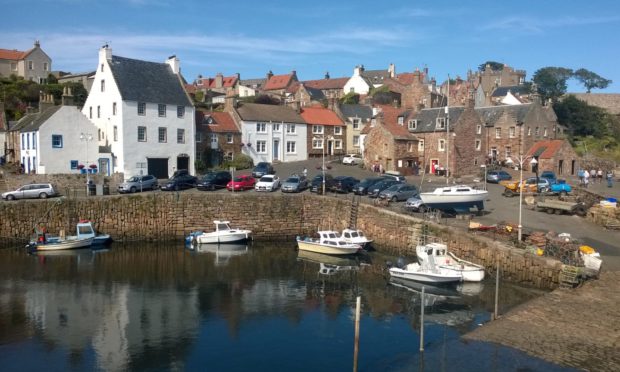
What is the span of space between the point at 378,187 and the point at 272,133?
23314mm

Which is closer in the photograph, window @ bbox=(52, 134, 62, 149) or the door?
window @ bbox=(52, 134, 62, 149)

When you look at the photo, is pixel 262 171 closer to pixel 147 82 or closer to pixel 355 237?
pixel 147 82

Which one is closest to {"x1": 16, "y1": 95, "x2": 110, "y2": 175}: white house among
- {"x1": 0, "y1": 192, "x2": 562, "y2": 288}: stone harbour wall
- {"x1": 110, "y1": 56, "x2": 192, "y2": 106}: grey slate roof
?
{"x1": 110, "y1": 56, "x2": 192, "y2": 106}: grey slate roof

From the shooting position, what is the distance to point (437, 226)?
111 feet

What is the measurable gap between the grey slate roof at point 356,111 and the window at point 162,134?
2755 cm

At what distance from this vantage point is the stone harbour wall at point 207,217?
123 feet

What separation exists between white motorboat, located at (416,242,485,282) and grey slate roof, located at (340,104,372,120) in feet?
150

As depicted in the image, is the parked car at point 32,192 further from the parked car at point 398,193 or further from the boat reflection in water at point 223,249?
the parked car at point 398,193

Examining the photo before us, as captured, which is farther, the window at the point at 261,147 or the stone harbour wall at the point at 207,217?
the window at the point at 261,147

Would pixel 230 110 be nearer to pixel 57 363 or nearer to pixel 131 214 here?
pixel 131 214

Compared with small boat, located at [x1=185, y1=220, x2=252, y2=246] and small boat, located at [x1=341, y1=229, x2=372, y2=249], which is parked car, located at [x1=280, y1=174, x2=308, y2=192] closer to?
small boat, located at [x1=185, y1=220, x2=252, y2=246]

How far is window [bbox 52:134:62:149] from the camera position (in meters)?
48.5

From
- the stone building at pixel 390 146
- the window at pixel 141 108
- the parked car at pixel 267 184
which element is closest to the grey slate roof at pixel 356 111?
the stone building at pixel 390 146

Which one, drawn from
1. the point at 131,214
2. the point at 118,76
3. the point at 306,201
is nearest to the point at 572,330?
the point at 306,201
